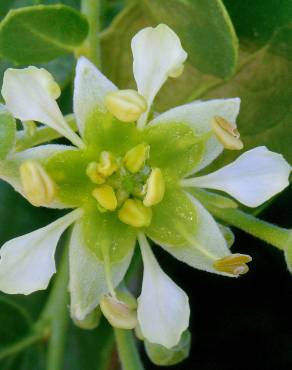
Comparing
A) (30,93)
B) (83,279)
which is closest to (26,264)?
(83,279)

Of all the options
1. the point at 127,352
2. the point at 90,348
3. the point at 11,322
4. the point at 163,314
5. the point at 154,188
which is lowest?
the point at 90,348

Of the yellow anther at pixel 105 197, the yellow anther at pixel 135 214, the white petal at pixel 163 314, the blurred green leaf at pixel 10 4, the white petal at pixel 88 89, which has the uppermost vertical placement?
the white petal at pixel 88 89

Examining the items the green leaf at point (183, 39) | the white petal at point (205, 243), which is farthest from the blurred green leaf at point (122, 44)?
the white petal at point (205, 243)

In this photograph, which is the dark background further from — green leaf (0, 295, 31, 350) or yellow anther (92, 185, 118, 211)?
yellow anther (92, 185, 118, 211)

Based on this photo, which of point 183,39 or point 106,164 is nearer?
point 106,164

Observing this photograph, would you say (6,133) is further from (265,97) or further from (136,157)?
(265,97)

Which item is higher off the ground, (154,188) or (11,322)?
(154,188)

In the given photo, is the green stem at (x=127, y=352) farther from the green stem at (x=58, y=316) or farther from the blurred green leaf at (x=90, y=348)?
the blurred green leaf at (x=90, y=348)
